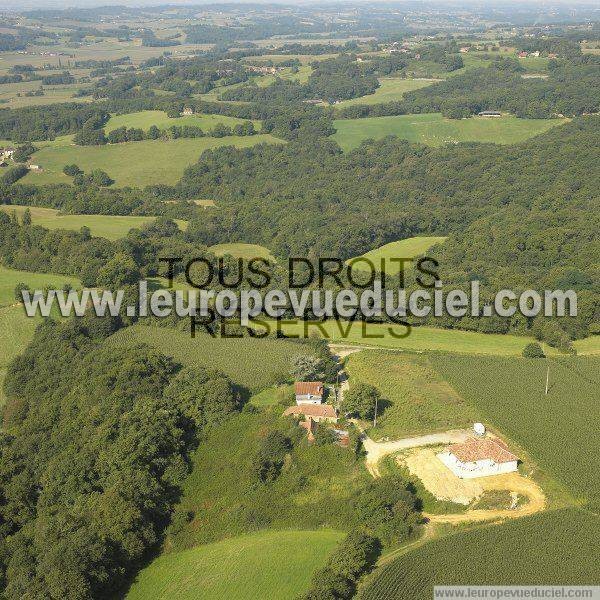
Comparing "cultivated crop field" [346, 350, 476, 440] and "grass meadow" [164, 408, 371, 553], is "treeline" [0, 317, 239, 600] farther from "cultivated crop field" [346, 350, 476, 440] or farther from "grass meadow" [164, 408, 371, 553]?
"cultivated crop field" [346, 350, 476, 440]

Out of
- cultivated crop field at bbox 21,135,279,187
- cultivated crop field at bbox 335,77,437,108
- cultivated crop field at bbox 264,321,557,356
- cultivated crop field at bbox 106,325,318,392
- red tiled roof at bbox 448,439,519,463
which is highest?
cultivated crop field at bbox 335,77,437,108

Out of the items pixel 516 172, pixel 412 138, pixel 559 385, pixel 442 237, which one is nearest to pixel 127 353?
pixel 559 385

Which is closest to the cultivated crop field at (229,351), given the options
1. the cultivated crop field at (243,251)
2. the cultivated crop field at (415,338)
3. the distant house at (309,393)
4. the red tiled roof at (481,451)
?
the cultivated crop field at (415,338)

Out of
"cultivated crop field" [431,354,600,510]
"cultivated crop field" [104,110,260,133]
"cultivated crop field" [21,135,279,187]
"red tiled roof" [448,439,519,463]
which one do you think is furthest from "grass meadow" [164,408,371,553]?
"cultivated crop field" [104,110,260,133]

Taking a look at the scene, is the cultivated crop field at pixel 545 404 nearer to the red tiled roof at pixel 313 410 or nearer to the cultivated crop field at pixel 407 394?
the cultivated crop field at pixel 407 394

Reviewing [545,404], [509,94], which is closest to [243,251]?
[545,404]

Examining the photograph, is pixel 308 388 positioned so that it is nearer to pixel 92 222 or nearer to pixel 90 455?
pixel 90 455
